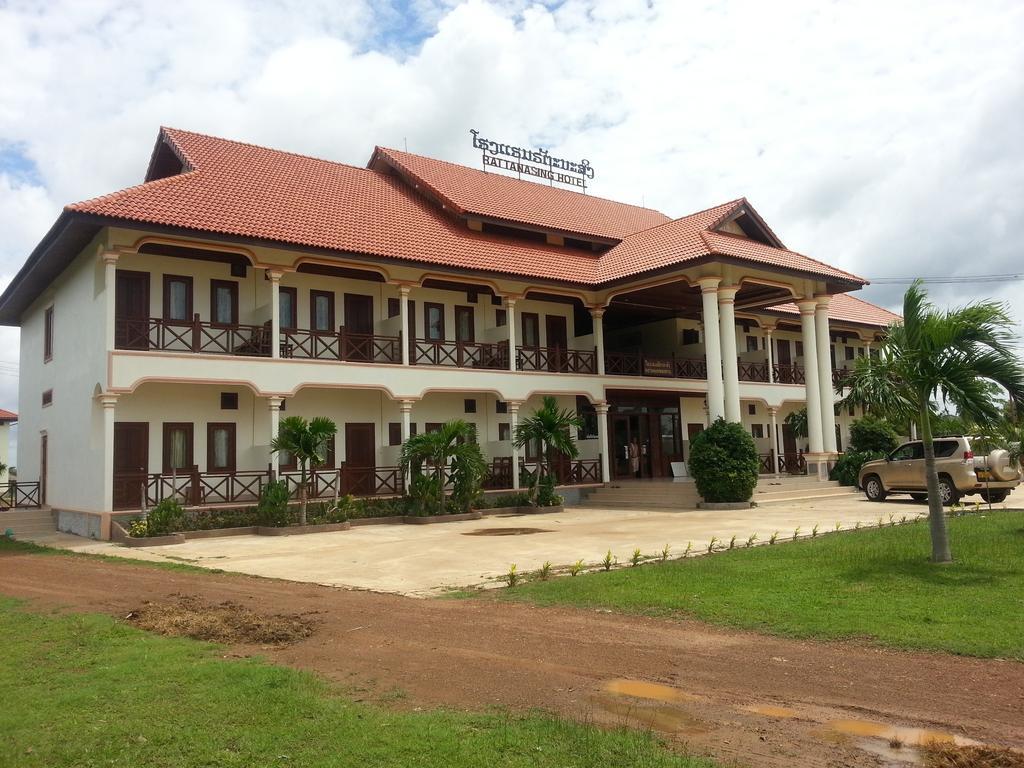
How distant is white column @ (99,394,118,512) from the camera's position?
17.5 m

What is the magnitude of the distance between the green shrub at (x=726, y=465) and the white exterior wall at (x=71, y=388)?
573 inches

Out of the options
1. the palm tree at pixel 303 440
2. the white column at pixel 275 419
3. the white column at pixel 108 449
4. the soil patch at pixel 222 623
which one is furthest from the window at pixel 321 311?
the soil patch at pixel 222 623

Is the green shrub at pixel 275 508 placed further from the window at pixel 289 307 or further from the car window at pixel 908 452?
the car window at pixel 908 452

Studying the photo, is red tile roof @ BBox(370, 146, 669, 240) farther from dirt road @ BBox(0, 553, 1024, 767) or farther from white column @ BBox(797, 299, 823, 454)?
dirt road @ BBox(0, 553, 1024, 767)

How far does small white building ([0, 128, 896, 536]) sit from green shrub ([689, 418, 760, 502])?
172 cm

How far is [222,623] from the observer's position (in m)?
7.96

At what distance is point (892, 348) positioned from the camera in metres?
10.9

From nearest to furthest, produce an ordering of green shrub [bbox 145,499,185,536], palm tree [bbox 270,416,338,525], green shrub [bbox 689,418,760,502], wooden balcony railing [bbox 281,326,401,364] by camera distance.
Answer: green shrub [bbox 145,499,185,536], palm tree [bbox 270,416,338,525], wooden balcony railing [bbox 281,326,401,364], green shrub [bbox 689,418,760,502]

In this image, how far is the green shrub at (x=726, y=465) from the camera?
2173 centimetres

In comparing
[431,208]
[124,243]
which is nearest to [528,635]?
[124,243]

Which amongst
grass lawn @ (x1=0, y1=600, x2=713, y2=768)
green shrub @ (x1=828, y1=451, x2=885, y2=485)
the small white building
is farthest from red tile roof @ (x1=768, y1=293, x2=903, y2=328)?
grass lawn @ (x1=0, y1=600, x2=713, y2=768)

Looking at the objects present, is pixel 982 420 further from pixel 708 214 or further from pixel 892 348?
pixel 708 214

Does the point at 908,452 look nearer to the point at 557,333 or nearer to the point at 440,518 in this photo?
the point at 557,333

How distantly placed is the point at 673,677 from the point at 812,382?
2225 cm
